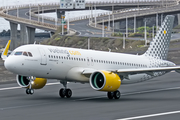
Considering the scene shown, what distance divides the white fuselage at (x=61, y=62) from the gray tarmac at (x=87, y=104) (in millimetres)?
2426

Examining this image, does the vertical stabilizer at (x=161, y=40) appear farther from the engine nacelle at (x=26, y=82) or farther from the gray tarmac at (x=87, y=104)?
the engine nacelle at (x=26, y=82)

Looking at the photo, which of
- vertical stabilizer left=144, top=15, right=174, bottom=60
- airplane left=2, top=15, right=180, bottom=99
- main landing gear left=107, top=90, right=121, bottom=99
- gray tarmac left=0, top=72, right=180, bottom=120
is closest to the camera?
gray tarmac left=0, top=72, right=180, bottom=120

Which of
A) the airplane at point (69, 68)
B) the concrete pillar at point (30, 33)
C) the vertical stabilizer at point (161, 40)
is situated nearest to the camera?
the airplane at point (69, 68)

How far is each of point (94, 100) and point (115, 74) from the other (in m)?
3.26

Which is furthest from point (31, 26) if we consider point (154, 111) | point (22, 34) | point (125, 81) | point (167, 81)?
point (154, 111)

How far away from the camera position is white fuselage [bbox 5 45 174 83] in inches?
1361

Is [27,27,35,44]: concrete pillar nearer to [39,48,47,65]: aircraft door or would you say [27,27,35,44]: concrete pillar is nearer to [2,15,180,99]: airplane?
[2,15,180,99]: airplane

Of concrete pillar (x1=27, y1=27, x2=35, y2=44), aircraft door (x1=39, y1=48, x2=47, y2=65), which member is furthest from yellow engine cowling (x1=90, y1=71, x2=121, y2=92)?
concrete pillar (x1=27, y1=27, x2=35, y2=44)

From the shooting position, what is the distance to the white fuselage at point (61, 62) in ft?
113

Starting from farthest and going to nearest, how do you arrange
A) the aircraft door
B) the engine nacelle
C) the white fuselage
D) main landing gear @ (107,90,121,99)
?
the engine nacelle, main landing gear @ (107,90,121,99), the aircraft door, the white fuselage

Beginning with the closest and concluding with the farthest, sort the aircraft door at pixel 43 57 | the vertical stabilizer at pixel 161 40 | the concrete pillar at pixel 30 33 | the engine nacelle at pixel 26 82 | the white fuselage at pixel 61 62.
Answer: the white fuselage at pixel 61 62, the aircraft door at pixel 43 57, the engine nacelle at pixel 26 82, the vertical stabilizer at pixel 161 40, the concrete pillar at pixel 30 33

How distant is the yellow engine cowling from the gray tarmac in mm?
1342

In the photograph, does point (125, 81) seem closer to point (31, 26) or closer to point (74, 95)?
point (74, 95)

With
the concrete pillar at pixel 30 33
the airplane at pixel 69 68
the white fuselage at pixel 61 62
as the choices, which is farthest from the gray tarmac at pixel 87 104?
the concrete pillar at pixel 30 33
